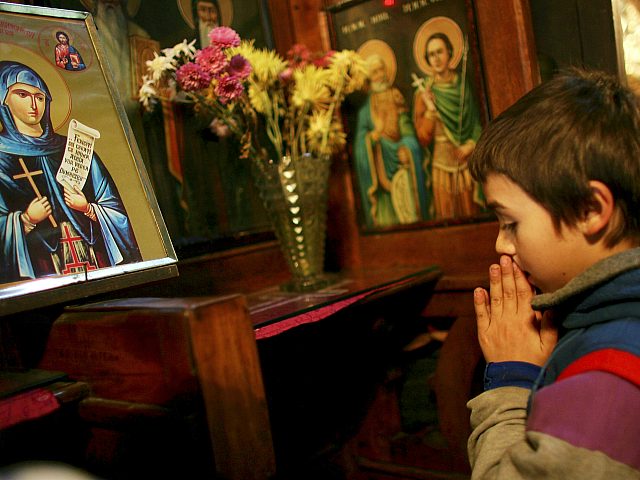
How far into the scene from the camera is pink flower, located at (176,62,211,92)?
127 centimetres

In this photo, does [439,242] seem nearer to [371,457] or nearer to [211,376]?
[371,457]

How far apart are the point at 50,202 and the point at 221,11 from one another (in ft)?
3.21

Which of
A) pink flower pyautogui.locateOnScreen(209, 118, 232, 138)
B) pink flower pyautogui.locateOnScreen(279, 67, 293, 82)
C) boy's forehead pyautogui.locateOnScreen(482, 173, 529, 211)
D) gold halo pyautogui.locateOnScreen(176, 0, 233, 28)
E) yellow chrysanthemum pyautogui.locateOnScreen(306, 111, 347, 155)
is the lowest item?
boy's forehead pyautogui.locateOnScreen(482, 173, 529, 211)

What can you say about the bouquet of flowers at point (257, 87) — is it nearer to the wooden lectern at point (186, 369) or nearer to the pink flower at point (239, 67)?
the pink flower at point (239, 67)

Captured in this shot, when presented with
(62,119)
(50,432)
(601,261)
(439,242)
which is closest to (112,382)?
(50,432)

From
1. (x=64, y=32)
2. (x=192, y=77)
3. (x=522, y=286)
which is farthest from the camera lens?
(x=192, y=77)

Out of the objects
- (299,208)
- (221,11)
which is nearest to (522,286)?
(299,208)

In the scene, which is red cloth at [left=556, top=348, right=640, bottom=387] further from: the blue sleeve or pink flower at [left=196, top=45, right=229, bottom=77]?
pink flower at [left=196, top=45, right=229, bottom=77]

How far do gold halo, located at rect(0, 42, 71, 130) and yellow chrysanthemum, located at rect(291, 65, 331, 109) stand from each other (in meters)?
0.72

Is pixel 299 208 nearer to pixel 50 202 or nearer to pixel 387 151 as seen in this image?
pixel 387 151

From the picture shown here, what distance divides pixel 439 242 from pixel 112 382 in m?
1.08

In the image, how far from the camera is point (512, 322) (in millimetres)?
1017

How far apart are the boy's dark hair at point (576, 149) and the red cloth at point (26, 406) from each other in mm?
778

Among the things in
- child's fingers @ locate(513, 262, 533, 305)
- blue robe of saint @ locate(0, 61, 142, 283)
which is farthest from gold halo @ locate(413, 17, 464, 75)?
blue robe of saint @ locate(0, 61, 142, 283)
